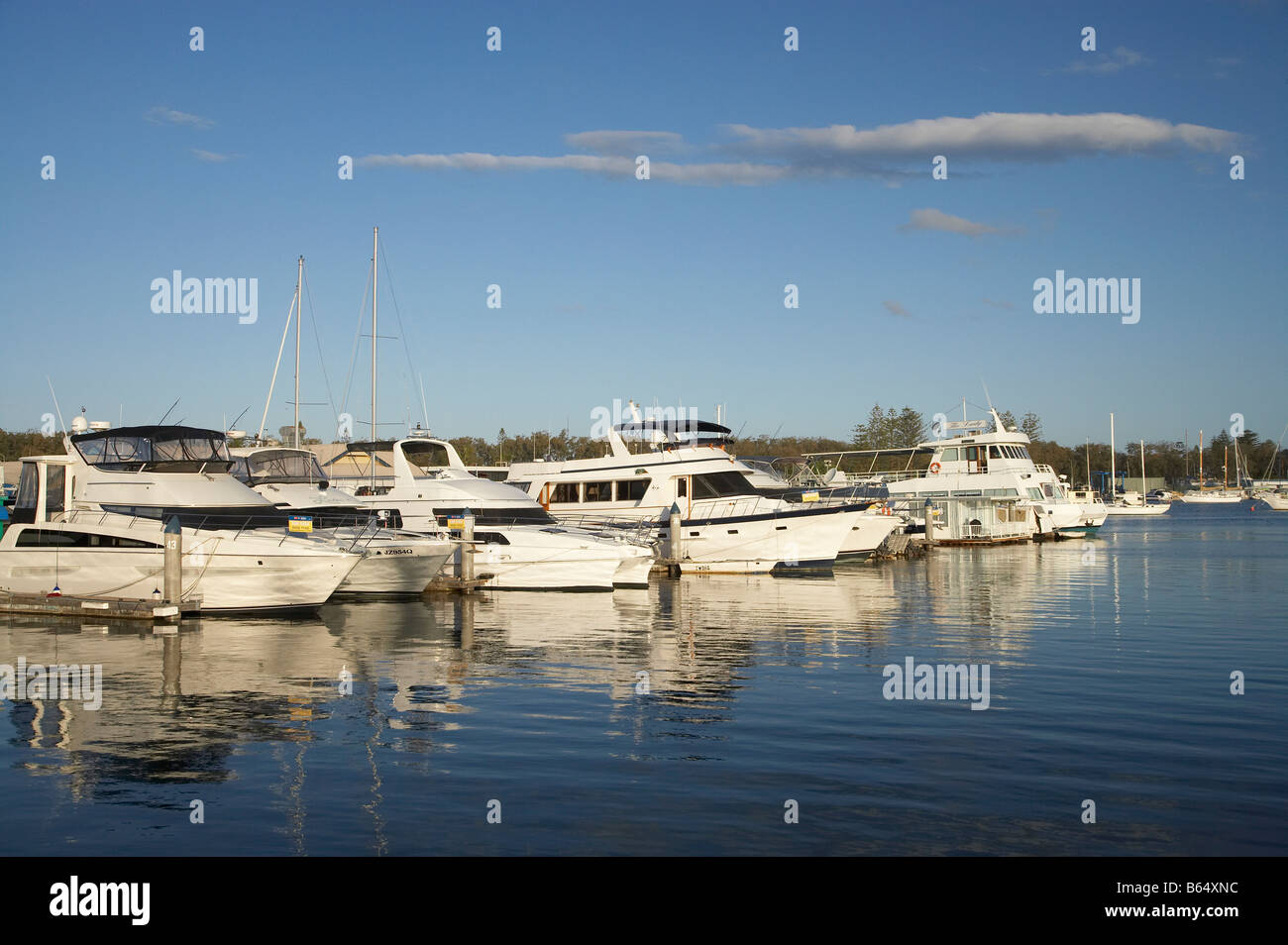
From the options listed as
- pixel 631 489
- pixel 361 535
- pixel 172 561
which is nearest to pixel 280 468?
pixel 361 535

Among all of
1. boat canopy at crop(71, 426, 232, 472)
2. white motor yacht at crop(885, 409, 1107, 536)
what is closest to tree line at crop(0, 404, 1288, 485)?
white motor yacht at crop(885, 409, 1107, 536)

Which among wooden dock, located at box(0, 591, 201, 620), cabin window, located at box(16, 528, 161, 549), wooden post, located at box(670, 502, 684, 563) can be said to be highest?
cabin window, located at box(16, 528, 161, 549)

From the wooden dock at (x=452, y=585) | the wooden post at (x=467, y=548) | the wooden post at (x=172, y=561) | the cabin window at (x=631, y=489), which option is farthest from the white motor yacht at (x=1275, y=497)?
the wooden post at (x=172, y=561)

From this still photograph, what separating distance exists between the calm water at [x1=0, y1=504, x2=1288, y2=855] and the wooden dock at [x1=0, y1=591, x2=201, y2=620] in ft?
1.67

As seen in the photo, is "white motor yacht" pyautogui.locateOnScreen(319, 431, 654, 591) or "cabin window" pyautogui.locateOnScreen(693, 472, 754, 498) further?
"cabin window" pyautogui.locateOnScreen(693, 472, 754, 498)

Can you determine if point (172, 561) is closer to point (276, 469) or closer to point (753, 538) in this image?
point (276, 469)

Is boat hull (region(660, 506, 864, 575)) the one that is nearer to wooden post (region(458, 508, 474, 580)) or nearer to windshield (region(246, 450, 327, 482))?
wooden post (region(458, 508, 474, 580))

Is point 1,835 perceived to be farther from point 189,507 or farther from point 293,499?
point 293,499

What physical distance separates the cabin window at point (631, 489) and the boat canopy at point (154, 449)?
15582 mm

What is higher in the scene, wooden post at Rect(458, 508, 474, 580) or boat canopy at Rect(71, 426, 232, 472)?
boat canopy at Rect(71, 426, 232, 472)

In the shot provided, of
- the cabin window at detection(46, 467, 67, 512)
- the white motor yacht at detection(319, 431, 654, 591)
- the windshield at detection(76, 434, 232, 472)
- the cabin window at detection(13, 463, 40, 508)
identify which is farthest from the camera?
the white motor yacht at detection(319, 431, 654, 591)

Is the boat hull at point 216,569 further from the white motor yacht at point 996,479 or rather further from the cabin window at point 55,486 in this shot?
the white motor yacht at point 996,479

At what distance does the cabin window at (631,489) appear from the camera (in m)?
38.0

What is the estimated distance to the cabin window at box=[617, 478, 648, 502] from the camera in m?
38.0
